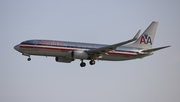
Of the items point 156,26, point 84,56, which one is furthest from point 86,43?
point 156,26

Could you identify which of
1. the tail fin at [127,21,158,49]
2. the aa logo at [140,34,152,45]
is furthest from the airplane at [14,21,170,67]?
the aa logo at [140,34,152,45]

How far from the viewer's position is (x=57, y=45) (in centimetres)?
6438

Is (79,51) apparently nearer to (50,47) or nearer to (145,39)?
(50,47)

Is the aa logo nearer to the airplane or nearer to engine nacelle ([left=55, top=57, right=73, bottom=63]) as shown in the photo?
the airplane

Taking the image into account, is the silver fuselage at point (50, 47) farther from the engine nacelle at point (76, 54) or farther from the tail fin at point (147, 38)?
the tail fin at point (147, 38)

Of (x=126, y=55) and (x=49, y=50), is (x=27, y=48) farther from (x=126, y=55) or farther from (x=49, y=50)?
(x=126, y=55)

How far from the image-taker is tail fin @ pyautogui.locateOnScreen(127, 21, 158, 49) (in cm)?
7389

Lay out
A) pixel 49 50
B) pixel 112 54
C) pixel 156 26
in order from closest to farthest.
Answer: pixel 49 50
pixel 112 54
pixel 156 26

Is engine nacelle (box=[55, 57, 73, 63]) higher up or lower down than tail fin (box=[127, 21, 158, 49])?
lower down

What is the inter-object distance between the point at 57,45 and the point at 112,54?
1020 cm

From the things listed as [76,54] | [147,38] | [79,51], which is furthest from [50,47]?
[147,38]

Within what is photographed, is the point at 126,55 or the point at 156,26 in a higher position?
the point at 156,26

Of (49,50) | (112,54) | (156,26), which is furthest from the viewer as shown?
(156,26)

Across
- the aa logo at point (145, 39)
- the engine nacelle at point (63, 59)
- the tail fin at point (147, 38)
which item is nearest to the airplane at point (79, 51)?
the engine nacelle at point (63, 59)
